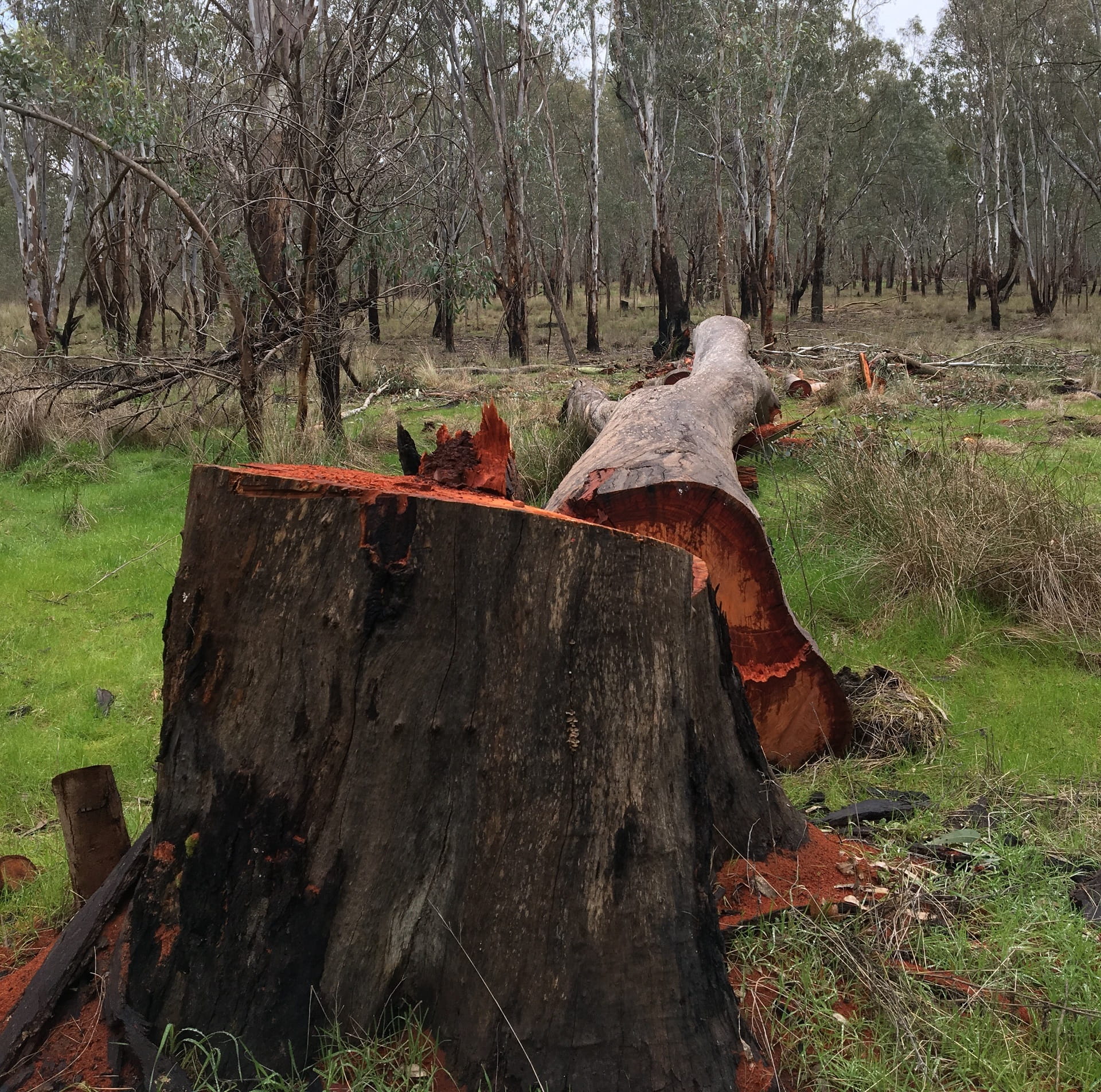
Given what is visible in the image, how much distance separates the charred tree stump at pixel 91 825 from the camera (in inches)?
84.3

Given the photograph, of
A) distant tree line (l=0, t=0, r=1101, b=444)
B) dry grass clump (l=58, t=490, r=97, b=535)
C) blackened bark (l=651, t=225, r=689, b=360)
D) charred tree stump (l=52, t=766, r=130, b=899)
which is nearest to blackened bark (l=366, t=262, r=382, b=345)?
distant tree line (l=0, t=0, r=1101, b=444)

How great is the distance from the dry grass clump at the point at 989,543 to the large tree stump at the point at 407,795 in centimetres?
302

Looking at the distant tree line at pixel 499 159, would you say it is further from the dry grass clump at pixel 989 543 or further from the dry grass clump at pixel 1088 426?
the dry grass clump at pixel 989 543

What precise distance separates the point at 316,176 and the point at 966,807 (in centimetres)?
585

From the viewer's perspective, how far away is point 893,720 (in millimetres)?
3215

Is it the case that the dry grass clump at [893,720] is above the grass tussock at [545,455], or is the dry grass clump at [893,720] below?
below

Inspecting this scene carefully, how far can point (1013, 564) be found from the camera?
14.0 feet

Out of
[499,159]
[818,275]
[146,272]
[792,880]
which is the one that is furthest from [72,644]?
[818,275]

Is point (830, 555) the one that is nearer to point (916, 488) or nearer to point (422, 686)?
point (916, 488)

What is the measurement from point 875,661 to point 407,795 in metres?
2.87

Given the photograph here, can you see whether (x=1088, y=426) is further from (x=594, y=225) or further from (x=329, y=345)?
(x=594, y=225)

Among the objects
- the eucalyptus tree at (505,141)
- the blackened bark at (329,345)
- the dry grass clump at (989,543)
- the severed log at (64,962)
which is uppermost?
the eucalyptus tree at (505,141)

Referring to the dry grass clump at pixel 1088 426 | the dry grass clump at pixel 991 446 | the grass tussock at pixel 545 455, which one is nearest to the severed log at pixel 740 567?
the grass tussock at pixel 545 455

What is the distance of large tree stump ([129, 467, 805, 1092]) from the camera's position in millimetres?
1677
